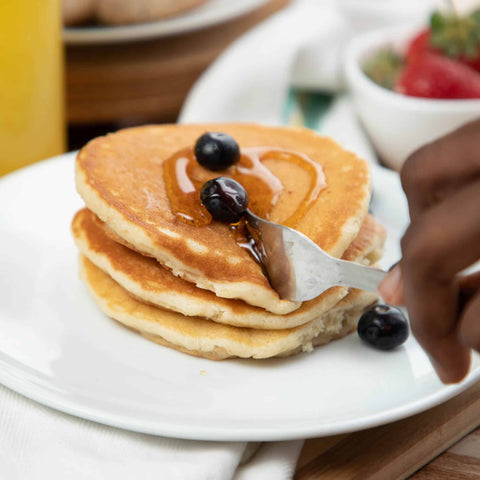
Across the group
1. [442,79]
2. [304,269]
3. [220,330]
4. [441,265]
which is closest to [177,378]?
[220,330]

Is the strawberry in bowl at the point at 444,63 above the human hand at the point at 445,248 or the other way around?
the other way around

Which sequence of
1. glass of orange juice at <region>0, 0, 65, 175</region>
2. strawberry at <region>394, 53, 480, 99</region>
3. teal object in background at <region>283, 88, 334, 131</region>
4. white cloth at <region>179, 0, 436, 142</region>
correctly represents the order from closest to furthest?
glass of orange juice at <region>0, 0, 65, 175</region> → strawberry at <region>394, 53, 480, 99</region> → white cloth at <region>179, 0, 436, 142</region> → teal object in background at <region>283, 88, 334, 131</region>

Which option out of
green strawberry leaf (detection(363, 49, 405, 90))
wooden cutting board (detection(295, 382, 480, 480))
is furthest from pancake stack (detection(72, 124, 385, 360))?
green strawberry leaf (detection(363, 49, 405, 90))

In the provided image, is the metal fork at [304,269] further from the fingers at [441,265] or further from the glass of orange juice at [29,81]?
the glass of orange juice at [29,81]

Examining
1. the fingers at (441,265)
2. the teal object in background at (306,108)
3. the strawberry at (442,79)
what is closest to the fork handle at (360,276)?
the fingers at (441,265)

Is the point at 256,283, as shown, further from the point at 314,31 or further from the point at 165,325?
the point at 314,31

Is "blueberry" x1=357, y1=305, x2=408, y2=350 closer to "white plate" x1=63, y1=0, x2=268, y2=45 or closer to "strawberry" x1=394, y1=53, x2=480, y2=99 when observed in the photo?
"strawberry" x1=394, y1=53, x2=480, y2=99
